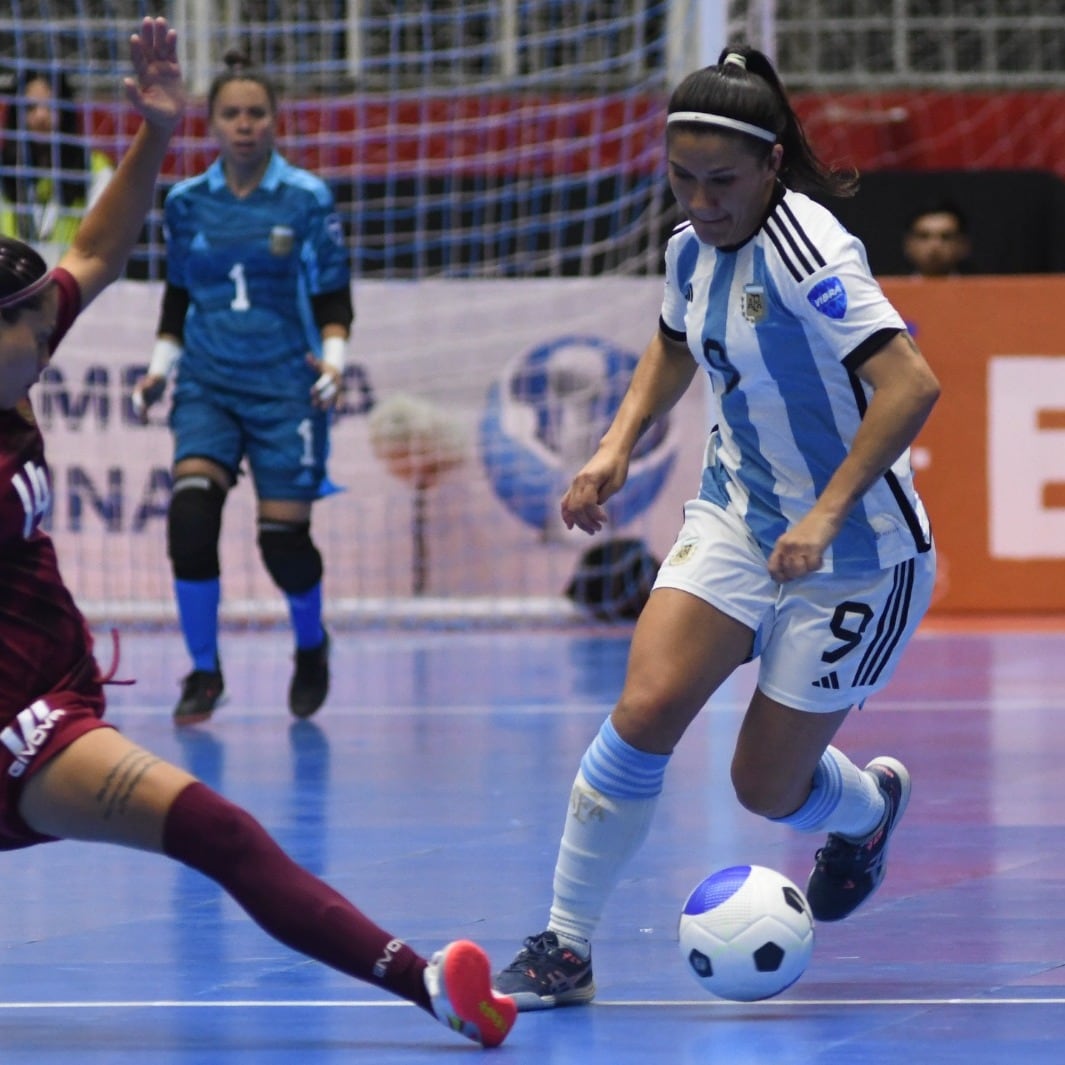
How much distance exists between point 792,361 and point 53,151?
7674mm

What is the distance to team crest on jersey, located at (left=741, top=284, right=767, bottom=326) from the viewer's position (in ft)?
12.4

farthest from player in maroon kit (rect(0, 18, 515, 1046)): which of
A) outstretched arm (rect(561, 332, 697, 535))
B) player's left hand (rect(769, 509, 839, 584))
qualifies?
outstretched arm (rect(561, 332, 697, 535))

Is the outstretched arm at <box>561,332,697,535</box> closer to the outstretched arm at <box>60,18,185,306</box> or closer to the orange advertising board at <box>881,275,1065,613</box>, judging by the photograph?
the outstretched arm at <box>60,18,185,306</box>

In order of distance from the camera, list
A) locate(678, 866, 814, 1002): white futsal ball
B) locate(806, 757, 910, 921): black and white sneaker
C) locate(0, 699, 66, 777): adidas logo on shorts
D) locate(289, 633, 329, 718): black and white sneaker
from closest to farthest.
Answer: locate(0, 699, 66, 777): adidas logo on shorts → locate(678, 866, 814, 1002): white futsal ball → locate(806, 757, 910, 921): black and white sneaker → locate(289, 633, 329, 718): black and white sneaker

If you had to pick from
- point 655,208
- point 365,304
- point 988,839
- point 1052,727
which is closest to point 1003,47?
point 655,208

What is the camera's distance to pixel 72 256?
3.75 metres

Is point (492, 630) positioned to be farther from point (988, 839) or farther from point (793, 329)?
point (793, 329)

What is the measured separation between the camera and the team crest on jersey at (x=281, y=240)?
7465mm

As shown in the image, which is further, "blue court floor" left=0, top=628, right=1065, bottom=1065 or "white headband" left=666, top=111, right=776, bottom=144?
"white headband" left=666, top=111, right=776, bottom=144

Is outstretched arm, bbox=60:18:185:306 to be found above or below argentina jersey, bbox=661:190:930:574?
above

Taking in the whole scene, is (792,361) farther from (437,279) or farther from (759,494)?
(437,279)

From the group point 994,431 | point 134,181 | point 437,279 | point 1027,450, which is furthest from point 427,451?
point 134,181

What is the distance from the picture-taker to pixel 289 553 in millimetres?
7547

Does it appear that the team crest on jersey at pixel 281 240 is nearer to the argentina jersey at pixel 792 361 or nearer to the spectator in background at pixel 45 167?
the spectator in background at pixel 45 167
